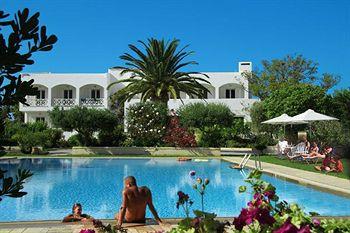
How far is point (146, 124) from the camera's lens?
27391 mm

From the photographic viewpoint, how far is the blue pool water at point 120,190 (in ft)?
32.9

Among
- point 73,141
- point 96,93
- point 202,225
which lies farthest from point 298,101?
point 202,225

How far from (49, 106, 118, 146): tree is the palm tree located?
321 centimetres

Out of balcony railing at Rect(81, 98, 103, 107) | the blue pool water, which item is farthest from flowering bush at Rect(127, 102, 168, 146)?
balcony railing at Rect(81, 98, 103, 107)

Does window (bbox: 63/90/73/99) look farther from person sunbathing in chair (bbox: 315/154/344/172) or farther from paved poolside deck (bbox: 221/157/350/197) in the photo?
person sunbathing in chair (bbox: 315/154/344/172)

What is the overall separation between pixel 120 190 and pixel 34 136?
50.9 feet

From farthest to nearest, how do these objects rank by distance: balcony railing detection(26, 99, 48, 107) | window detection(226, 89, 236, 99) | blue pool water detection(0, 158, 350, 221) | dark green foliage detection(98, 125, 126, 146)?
window detection(226, 89, 236, 99), balcony railing detection(26, 99, 48, 107), dark green foliage detection(98, 125, 126, 146), blue pool water detection(0, 158, 350, 221)

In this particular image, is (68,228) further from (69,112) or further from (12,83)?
(69,112)

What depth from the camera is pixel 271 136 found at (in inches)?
1191

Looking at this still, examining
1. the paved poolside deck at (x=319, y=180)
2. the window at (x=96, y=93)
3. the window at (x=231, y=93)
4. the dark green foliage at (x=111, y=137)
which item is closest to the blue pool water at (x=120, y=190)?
the paved poolside deck at (x=319, y=180)

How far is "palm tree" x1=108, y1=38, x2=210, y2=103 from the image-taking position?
30.0 m

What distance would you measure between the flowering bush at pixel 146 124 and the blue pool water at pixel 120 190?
17.9 ft

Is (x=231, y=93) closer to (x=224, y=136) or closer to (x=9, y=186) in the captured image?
(x=224, y=136)

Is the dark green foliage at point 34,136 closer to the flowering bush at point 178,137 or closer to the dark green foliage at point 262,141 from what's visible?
the flowering bush at point 178,137
